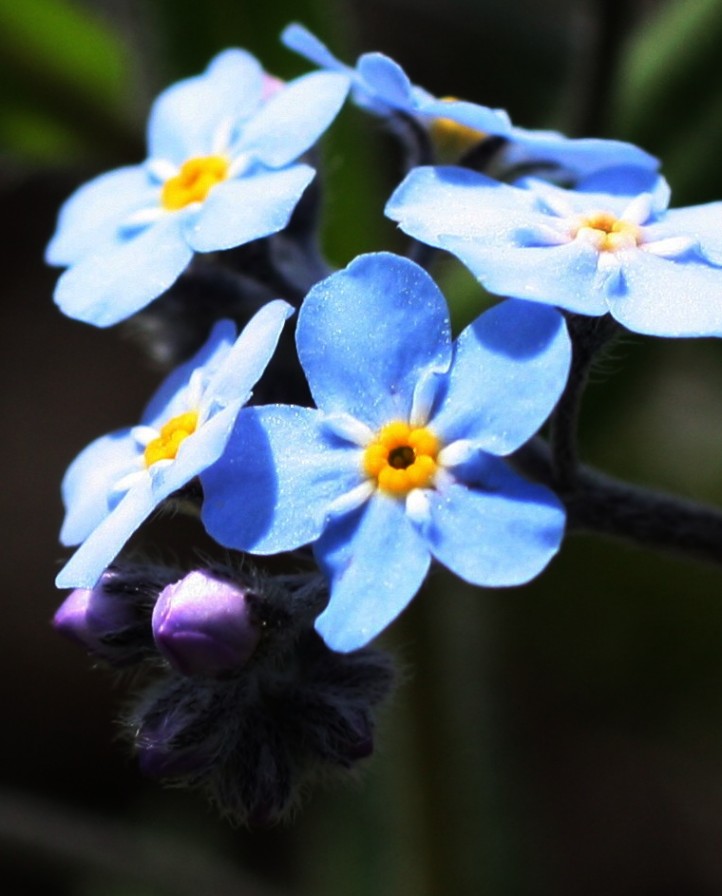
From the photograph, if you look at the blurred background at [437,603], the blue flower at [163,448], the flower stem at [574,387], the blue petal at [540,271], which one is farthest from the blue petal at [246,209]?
the blurred background at [437,603]

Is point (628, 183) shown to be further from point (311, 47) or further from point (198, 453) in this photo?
point (198, 453)

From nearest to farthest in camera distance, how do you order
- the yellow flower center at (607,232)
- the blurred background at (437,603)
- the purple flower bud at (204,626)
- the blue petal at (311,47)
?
the purple flower bud at (204,626) < the yellow flower center at (607,232) < the blue petal at (311,47) < the blurred background at (437,603)

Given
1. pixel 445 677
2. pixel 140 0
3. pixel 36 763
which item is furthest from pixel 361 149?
pixel 36 763

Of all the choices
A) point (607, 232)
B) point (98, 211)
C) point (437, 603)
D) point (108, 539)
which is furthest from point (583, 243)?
point (437, 603)

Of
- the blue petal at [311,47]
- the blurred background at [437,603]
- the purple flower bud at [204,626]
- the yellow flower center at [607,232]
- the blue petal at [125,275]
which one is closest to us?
the purple flower bud at [204,626]

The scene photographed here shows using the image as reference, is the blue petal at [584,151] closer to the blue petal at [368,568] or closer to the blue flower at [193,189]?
the blue flower at [193,189]

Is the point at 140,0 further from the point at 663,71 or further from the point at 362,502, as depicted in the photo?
the point at 362,502

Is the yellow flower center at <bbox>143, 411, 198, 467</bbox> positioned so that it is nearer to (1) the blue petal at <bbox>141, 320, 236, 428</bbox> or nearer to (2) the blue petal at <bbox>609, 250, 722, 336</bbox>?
(1) the blue petal at <bbox>141, 320, 236, 428</bbox>

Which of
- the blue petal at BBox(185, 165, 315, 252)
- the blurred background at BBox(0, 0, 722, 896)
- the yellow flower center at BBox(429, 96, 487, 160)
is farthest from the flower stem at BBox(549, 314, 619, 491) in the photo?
the blurred background at BBox(0, 0, 722, 896)
